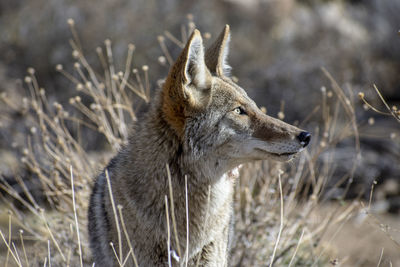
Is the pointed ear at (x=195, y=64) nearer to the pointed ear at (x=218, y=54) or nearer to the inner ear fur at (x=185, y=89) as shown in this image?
the inner ear fur at (x=185, y=89)

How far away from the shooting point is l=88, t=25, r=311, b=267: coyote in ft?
11.6

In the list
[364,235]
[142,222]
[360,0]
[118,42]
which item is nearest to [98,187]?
[142,222]

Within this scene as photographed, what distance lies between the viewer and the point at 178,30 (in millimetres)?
9750

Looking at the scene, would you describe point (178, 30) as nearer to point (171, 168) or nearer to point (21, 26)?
point (21, 26)

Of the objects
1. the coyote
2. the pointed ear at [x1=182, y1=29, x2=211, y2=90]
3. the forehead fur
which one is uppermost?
the pointed ear at [x1=182, y1=29, x2=211, y2=90]

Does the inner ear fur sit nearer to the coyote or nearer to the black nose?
the coyote

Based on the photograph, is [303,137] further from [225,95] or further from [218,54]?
[218,54]

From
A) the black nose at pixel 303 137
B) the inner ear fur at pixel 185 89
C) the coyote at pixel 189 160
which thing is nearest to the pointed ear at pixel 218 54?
the coyote at pixel 189 160

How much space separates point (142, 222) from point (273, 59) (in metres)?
6.72

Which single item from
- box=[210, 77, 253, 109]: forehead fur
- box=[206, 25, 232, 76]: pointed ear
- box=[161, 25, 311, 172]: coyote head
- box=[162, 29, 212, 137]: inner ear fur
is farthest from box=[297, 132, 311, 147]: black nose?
box=[206, 25, 232, 76]: pointed ear

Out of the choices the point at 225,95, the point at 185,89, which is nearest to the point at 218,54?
the point at 225,95

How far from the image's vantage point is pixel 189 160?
3590 mm

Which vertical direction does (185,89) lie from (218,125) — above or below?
above

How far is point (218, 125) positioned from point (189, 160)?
328 mm
